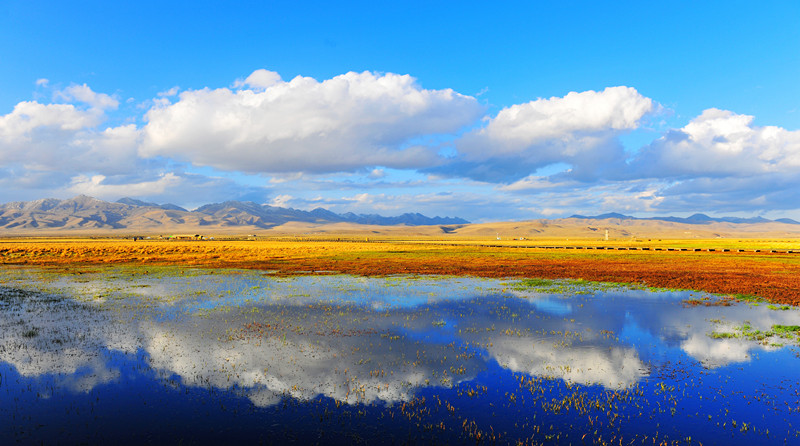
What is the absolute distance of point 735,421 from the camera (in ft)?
39.0

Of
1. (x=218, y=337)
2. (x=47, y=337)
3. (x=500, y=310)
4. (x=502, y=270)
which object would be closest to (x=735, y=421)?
(x=500, y=310)

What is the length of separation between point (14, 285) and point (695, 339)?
50.1 m

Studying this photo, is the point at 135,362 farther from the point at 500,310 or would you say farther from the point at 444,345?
the point at 500,310

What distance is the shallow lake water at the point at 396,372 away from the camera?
1123 centimetres

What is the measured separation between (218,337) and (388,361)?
8444mm

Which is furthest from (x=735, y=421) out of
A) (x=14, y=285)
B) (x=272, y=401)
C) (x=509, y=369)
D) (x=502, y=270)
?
(x=14, y=285)

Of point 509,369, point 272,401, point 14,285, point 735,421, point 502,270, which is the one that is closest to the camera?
point 735,421

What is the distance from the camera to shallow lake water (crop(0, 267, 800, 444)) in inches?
442

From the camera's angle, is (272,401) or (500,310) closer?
(272,401)

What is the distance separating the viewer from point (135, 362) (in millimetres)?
16172

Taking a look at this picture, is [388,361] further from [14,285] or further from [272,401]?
[14,285]

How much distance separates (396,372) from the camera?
49.9 feet

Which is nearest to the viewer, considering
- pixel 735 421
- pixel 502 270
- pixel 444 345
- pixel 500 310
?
pixel 735 421

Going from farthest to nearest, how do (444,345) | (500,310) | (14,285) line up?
(14,285) < (500,310) < (444,345)
